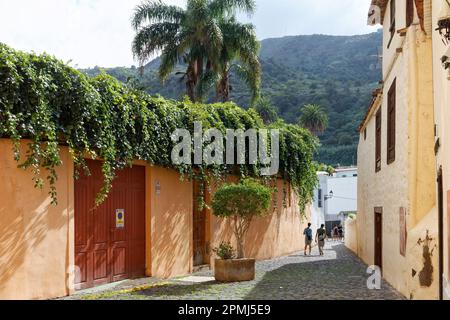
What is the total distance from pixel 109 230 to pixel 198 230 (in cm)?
437

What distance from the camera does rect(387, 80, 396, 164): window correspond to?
43.7 feet

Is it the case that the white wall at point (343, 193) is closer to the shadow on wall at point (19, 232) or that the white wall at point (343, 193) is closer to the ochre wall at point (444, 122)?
the ochre wall at point (444, 122)

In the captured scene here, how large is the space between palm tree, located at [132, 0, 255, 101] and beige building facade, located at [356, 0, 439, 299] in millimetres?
9739

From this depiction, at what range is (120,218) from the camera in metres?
12.6

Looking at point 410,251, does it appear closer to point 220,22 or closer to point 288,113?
point 220,22

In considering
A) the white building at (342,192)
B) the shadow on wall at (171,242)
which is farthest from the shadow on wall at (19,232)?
the white building at (342,192)

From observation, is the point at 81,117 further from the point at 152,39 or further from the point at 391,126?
the point at 152,39

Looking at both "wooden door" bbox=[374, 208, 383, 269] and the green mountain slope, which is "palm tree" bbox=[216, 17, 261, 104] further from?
the green mountain slope

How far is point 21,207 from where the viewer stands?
9578 millimetres

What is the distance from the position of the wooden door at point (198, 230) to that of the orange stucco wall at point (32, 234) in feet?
17.8

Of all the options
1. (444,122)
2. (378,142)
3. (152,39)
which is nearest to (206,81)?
(152,39)

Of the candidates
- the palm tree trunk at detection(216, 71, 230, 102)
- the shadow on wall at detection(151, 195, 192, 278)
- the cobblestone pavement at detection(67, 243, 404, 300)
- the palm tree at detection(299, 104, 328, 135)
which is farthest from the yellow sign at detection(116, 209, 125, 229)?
the palm tree at detection(299, 104, 328, 135)

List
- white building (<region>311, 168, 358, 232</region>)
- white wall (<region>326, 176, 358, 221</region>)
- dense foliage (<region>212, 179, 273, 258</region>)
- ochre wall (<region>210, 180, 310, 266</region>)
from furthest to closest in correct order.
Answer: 1. white wall (<region>326, 176, 358, 221</region>)
2. white building (<region>311, 168, 358, 232</region>)
3. ochre wall (<region>210, 180, 310, 266</region>)
4. dense foliage (<region>212, 179, 273, 258</region>)
